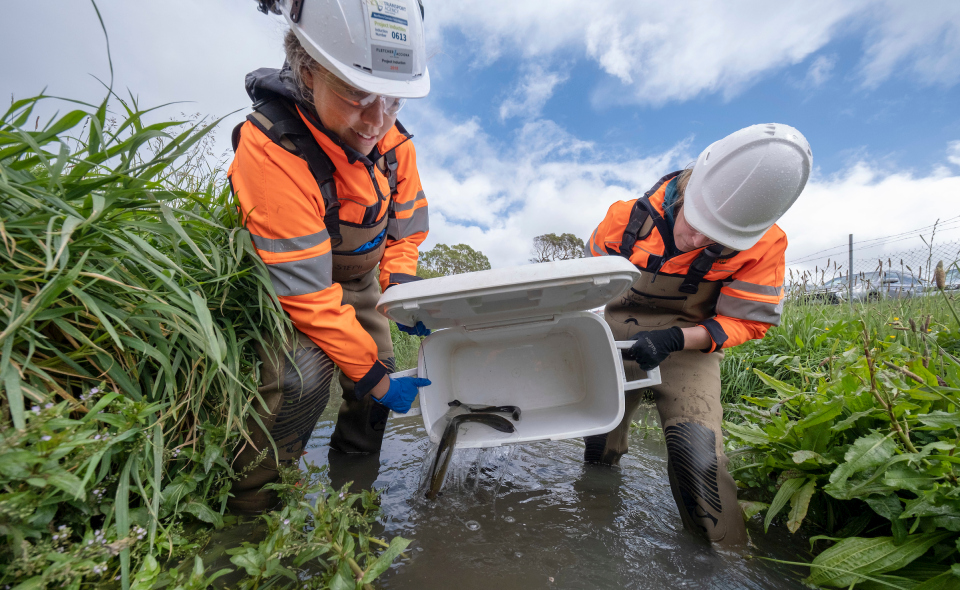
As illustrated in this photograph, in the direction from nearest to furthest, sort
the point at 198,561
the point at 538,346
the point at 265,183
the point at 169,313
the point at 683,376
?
the point at 198,561, the point at 169,313, the point at 265,183, the point at 683,376, the point at 538,346

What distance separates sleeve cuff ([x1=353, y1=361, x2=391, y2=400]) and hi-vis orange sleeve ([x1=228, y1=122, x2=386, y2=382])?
0.15m

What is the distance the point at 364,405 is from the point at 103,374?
50.2 inches

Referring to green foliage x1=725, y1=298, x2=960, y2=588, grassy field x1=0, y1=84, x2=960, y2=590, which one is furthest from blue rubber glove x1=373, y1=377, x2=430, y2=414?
green foliage x1=725, y1=298, x2=960, y2=588

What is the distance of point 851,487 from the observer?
1318 mm

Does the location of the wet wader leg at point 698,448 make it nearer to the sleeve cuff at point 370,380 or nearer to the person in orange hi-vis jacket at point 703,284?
the person in orange hi-vis jacket at point 703,284

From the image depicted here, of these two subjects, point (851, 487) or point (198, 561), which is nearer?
point (198, 561)

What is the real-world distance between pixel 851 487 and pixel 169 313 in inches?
79.8

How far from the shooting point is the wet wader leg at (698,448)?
5.46 feet

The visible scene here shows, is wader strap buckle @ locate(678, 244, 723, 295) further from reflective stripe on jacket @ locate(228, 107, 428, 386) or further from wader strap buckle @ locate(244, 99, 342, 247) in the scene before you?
wader strap buckle @ locate(244, 99, 342, 247)

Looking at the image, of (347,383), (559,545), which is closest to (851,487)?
(559,545)

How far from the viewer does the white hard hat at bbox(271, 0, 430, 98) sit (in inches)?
57.7

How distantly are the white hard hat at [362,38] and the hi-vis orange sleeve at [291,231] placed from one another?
375mm

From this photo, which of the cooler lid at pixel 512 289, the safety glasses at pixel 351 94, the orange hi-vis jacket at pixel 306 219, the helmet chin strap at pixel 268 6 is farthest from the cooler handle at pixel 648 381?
the helmet chin strap at pixel 268 6

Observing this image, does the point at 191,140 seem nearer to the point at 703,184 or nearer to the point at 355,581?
the point at 355,581
